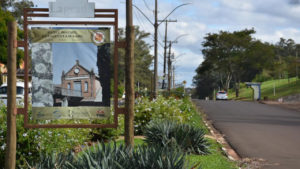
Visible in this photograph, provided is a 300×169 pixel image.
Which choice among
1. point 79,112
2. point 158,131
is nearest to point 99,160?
point 79,112

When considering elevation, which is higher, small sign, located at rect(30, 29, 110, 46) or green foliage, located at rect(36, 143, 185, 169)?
small sign, located at rect(30, 29, 110, 46)

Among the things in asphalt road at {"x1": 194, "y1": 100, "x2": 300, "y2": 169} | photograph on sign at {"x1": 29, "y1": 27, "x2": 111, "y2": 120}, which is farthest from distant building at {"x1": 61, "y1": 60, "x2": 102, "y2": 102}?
asphalt road at {"x1": 194, "y1": 100, "x2": 300, "y2": 169}

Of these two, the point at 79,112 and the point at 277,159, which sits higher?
the point at 79,112

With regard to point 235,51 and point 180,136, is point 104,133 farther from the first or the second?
point 235,51

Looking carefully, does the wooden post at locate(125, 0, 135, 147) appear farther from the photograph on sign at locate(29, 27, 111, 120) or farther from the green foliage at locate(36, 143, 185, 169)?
the green foliage at locate(36, 143, 185, 169)

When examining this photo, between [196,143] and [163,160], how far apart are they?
17.4ft

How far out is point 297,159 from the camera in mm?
11852

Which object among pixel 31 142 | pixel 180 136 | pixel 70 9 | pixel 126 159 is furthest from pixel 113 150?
pixel 180 136

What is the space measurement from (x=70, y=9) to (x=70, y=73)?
0.98m

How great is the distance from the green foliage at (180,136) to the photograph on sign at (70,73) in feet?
12.2

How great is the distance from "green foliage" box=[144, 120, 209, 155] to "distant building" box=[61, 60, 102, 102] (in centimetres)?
370

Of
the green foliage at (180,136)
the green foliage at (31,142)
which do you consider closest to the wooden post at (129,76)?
the green foliage at (31,142)

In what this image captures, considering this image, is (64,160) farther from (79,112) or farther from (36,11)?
(36,11)

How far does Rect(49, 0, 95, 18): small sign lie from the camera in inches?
291
